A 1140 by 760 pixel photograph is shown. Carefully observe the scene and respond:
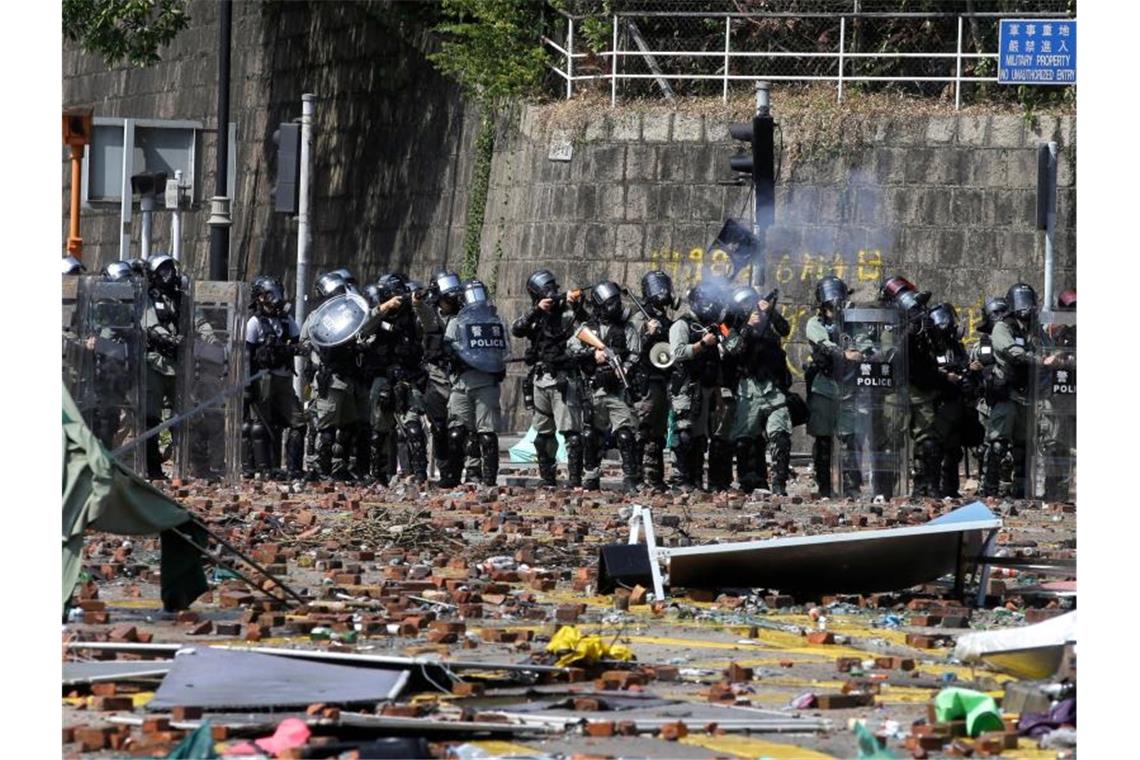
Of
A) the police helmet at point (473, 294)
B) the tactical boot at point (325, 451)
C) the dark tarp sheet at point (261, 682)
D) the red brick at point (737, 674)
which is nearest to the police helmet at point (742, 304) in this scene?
the police helmet at point (473, 294)

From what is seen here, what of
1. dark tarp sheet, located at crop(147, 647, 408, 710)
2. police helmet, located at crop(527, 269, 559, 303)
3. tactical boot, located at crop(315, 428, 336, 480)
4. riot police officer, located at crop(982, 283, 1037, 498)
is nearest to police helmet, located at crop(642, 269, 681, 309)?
police helmet, located at crop(527, 269, 559, 303)

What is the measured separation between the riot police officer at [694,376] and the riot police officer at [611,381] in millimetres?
375

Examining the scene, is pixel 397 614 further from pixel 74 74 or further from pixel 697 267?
pixel 74 74

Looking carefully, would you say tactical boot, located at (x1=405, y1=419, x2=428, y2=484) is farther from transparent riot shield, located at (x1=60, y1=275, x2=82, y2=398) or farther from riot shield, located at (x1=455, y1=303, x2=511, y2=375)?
transparent riot shield, located at (x1=60, y1=275, x2=82, y2=398)

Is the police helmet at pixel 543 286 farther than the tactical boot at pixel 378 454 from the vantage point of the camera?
No

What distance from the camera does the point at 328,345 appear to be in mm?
21375

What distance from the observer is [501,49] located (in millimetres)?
→ 30297

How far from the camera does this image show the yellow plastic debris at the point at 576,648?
9.73 m

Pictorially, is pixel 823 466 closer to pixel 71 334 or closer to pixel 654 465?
pixel 654 465

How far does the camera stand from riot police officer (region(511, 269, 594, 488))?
20672mm

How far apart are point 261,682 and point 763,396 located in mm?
12160

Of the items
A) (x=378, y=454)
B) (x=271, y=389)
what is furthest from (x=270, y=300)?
(x=378, y=454)

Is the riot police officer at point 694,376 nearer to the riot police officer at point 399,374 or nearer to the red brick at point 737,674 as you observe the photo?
the riot police officer at point 399,374

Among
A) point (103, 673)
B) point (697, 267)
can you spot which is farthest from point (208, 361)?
point (103, 673)
